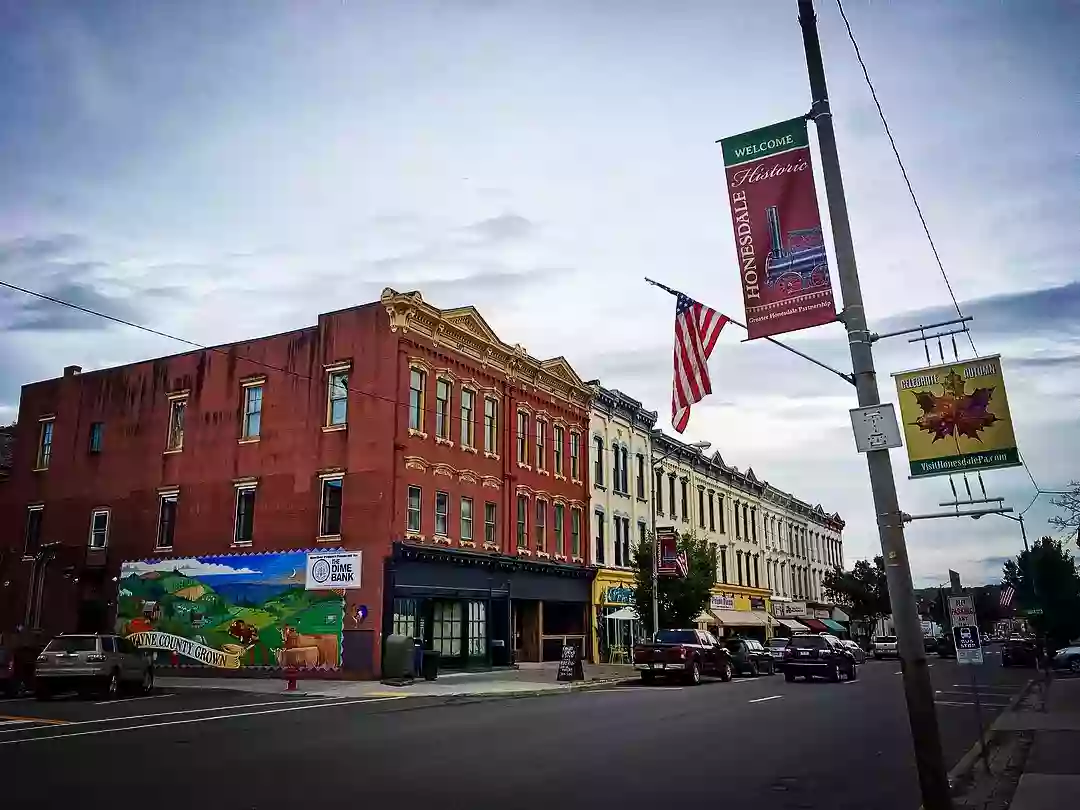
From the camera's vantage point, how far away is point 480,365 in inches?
1431

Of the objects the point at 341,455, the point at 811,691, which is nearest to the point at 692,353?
Answer: the point at 811,691

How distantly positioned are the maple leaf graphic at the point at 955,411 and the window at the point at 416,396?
24275 millimetres

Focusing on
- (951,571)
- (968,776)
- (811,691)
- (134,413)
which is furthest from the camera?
(134,413)

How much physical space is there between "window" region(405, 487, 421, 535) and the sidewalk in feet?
16.5

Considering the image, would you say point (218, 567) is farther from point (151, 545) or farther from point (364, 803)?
point (364, 803)

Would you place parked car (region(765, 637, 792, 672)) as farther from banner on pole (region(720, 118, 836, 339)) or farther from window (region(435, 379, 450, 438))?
banner on pole (region(720, 118, 836, 339))

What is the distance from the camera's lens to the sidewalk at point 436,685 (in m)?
25.0

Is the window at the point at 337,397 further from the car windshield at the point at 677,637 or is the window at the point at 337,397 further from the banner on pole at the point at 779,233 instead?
the banner on pole at the point at 779,233

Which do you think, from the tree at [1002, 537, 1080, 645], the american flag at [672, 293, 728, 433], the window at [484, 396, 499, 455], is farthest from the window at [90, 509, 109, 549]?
the tree at [1002, 537, 1080, 645]

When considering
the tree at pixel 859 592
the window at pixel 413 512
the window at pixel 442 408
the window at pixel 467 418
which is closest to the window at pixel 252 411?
the window at pixel 442 408

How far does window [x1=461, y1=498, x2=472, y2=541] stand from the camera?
3451cm

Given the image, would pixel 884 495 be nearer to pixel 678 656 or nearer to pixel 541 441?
pixel 678 656

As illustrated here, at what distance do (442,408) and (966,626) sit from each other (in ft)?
73.4

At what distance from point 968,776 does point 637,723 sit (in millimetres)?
6584
